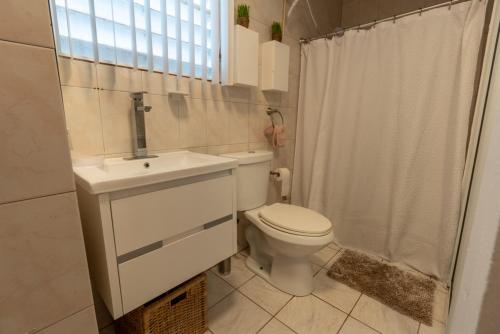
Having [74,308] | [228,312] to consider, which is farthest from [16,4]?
[228,312]

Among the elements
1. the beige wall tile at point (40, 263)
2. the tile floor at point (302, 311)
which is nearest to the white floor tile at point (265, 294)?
the tile floor at point (302, 311)

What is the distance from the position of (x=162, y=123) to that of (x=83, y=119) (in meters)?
0.35

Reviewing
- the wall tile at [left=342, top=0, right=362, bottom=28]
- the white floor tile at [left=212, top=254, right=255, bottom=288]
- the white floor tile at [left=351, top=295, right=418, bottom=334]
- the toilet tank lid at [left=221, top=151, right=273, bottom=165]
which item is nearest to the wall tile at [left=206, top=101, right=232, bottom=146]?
the toilet tank lid at [left=221, top=151, right=273, bottom=165]

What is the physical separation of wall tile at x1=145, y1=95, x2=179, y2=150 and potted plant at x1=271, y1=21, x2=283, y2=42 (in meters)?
0.88

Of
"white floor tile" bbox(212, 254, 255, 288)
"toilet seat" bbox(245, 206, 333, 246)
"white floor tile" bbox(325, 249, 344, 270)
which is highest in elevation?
"toilet seat" bbox(245, 206, 333, 246)

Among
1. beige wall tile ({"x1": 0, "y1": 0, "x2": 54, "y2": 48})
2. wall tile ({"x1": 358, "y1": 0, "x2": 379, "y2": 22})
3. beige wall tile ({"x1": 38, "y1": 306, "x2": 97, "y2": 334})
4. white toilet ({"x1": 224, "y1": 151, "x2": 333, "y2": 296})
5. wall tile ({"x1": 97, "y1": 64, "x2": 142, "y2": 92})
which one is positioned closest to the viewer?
beige wall tile ({"x1": 0, "y1": 0, "x2": 54, "y2": 48})

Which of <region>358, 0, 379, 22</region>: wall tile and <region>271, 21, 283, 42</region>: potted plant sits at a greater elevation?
<region>358, 0, 379, 22</region>: wall tile

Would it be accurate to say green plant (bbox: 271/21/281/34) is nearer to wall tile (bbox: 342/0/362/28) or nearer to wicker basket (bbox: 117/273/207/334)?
wall tile (bbox: 342/0/362/28)

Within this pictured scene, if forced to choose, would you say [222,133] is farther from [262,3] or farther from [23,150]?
[23,150]

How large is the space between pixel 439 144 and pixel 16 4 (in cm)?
189

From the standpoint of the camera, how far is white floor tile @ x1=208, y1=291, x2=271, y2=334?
3.95ft

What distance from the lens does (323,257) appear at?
5.91ft

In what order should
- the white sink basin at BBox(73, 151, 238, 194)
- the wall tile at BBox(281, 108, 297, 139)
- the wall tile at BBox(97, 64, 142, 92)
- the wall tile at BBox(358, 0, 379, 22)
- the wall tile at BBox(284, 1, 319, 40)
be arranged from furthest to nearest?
the wall tile at BBox(358, 0, 379, 22) < the wall tile at BBox(281, 108, 297, 139) < the wall tile at BBox(284, 1, 319, 40) < the wall tile at BBox(97, 64, 142, 92) < the white sink basin at BBox(73, 151, 238, 194)

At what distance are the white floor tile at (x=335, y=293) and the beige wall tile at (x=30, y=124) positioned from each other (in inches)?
56.4
